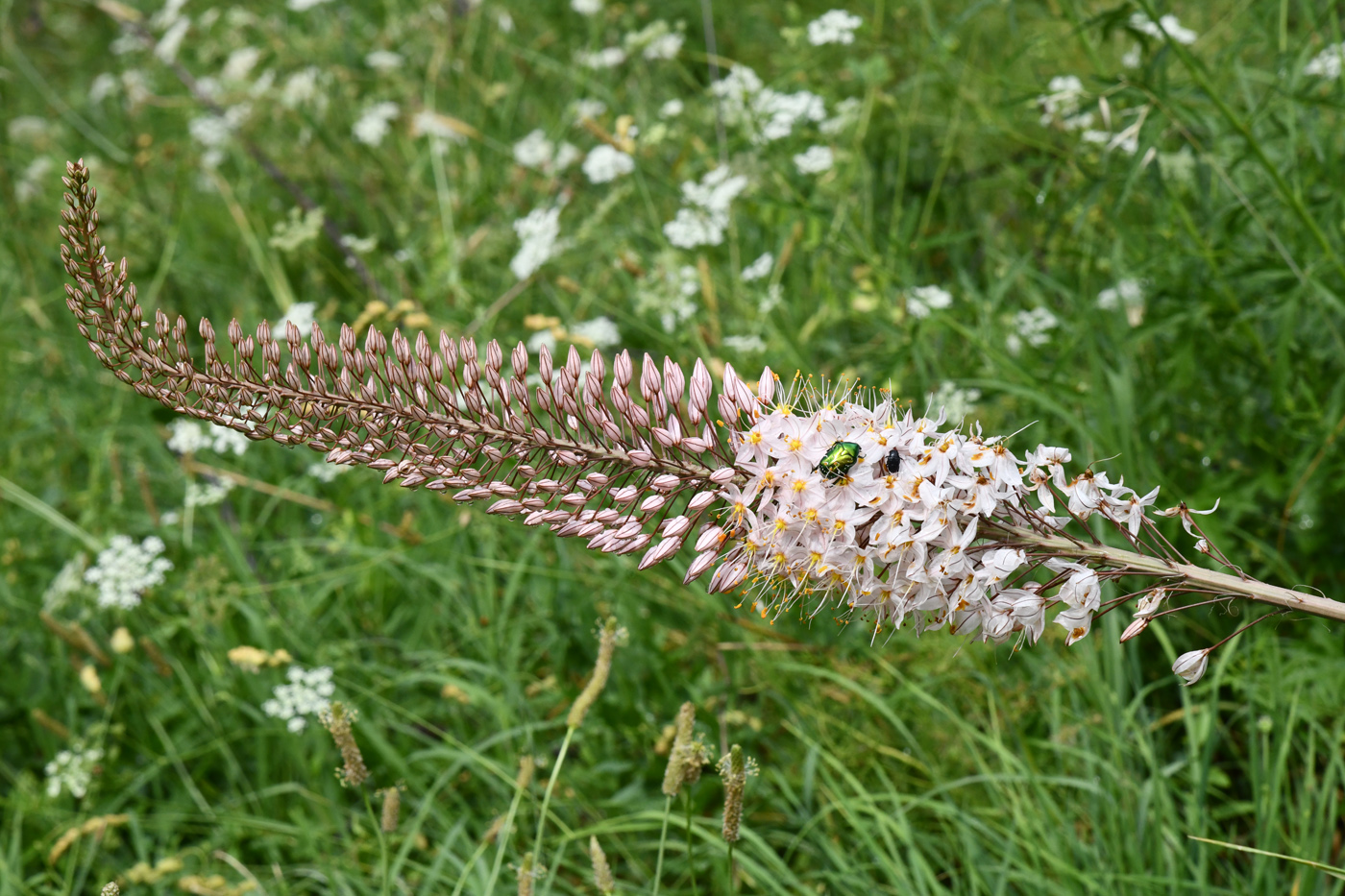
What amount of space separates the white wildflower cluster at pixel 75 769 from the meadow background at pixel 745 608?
3.2 inches

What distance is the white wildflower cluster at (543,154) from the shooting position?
23.0ft

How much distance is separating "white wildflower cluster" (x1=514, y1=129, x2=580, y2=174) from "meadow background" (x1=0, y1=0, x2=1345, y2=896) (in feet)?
0.13

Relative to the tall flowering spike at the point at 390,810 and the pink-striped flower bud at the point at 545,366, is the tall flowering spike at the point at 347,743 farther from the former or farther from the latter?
the pink-striped flower bud at the point at 545,366

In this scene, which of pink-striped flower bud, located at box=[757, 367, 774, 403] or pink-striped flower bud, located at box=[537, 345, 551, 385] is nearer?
pink-striped flower bud, located at box=[537, 345, 551, 385]

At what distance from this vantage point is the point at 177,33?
798 cm

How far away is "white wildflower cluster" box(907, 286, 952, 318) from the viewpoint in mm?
5047

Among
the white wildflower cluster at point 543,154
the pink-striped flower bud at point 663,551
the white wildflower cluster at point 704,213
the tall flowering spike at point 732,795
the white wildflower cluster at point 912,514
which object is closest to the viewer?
the white wildflower cluster at point 912,514

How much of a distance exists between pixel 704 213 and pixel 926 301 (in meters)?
1.66

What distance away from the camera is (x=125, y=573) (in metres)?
5.15

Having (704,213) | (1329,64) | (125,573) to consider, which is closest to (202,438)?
(125,573)

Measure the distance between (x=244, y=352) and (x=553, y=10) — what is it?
742 cm

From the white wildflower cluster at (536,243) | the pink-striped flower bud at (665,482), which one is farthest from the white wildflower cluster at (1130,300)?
the pink-striped flower bud at (665,482)

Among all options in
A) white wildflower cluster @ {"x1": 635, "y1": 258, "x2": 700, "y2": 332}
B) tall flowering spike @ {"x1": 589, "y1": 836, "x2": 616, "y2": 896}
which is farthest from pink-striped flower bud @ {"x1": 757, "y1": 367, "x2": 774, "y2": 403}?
white wildflower cluster @ {"x1": 635, "y1": 258, "x2": 700, "y2": 332}

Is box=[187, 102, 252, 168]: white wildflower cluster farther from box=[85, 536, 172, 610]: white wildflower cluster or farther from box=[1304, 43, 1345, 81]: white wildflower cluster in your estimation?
box=[1304, 43, 1345, 81]: white wildflower cluster
